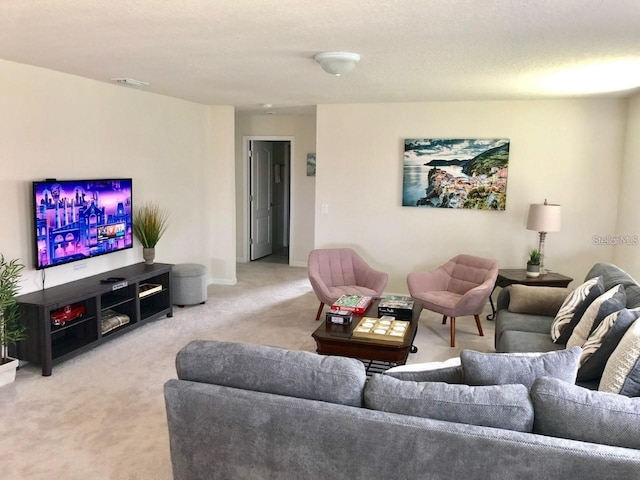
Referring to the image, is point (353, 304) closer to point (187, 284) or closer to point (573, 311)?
point (573, 311)

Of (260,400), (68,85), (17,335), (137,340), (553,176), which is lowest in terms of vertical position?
(137,340)

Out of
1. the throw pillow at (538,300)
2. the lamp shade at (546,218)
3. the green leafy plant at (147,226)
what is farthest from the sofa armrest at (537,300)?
the green leafy plant at (147,226)

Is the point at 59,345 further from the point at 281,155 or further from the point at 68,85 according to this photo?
the point at 281,155

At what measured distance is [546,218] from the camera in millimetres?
5223

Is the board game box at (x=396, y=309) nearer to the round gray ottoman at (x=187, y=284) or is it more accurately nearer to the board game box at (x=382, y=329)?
the board game box at (x=382, y=329)

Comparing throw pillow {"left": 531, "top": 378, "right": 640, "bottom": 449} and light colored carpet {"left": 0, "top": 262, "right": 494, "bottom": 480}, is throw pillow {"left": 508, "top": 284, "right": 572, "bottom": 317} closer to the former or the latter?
light colored carpet {"left": 0, "top": 262, "right": 494, "bottom": 480}

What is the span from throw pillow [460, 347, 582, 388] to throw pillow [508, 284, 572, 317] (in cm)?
200

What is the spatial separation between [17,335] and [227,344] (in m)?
2.31

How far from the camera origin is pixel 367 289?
17.3 feet

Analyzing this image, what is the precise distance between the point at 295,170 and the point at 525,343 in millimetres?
5326

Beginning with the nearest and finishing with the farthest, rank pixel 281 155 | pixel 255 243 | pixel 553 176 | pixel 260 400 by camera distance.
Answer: pixel 260 400, pixel 553 176, pixel 255 243, pixel 281 155

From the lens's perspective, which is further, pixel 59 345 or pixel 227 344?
pixel 59 345

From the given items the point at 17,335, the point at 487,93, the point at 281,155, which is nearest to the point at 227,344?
the point at 17,335

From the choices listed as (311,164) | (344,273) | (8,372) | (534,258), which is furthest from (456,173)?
(8,372)
